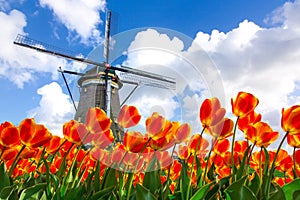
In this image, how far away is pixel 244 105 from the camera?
132 centimetres

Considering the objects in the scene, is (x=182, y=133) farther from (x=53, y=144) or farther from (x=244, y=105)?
(x=53, y=144)

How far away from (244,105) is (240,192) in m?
A: 0.43

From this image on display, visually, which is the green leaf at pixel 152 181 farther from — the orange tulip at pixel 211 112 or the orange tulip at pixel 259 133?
the orange tulip at pixel 259 133

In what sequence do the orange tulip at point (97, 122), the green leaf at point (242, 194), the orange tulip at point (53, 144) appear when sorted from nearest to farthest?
the green leaf at point (242, 194)
the orange tulip at point (97, 122)
the orange tulip at point (53, 144)

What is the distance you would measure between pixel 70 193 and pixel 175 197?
39cm

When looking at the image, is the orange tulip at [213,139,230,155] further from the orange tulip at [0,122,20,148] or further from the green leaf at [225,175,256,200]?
the orange tulip at [0,122,20,148]

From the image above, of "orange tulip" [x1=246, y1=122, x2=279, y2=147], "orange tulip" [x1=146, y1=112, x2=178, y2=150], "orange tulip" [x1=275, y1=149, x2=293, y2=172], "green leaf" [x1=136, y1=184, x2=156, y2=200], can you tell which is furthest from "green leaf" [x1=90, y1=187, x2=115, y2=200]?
"orange tulip" [x1=275, y1=149, x2=293, y2=172]

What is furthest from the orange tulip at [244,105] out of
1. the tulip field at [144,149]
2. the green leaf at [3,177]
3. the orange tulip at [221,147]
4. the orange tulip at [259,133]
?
the green leaf at [3,177]

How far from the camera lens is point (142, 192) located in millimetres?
1021

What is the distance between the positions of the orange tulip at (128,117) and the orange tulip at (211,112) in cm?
26

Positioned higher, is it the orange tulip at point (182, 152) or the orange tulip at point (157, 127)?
the orange tulip at point (182, 152)

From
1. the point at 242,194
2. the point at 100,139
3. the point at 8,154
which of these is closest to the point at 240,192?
the point at 242,194

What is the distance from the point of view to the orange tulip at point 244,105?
132 cm

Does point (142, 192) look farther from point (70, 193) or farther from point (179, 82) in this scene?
point (179, 82)
